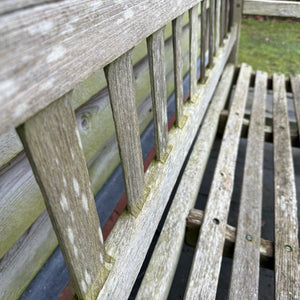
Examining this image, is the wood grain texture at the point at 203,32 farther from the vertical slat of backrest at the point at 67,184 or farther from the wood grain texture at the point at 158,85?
the vertical slat of backrest at the point at 67,184

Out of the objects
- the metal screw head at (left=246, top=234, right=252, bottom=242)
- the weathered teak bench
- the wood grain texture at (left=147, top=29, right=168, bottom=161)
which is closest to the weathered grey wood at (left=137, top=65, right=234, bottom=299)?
the weathered teak bench

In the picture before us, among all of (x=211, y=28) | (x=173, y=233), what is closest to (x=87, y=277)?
(x=173, y=233)

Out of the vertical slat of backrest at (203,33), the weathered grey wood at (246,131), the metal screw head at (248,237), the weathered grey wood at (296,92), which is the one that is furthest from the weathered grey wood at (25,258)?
the weathered grey wood at (296,92)

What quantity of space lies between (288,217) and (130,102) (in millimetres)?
1103

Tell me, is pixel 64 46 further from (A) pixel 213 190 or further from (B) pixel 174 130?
(A) pixel 213 190

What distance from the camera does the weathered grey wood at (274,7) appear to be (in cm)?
252

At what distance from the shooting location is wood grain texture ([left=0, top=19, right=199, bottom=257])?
0.87 m

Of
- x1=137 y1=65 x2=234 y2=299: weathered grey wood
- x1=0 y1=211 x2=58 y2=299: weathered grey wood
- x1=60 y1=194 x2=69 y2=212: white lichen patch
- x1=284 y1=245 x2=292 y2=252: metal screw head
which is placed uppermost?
x1=60 y1=194 x2=69 y2=212: white lichen patch

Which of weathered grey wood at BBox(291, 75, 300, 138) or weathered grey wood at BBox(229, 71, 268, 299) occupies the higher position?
weathered grey wood at BBox(229, 71, 268, 299)

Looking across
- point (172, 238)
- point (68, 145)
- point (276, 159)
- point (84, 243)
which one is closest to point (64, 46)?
point (68, 145)

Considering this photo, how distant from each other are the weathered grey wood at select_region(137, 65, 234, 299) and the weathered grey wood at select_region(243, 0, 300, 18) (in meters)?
1.52

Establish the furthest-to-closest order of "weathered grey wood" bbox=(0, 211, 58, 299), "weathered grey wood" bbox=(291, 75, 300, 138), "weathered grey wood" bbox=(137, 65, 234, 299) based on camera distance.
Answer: "weathered grey wood" bbox=(291, 75, 300, 138) < "weathered grey wood" bbox=(137, 65, 234, 299) < "weathered grey wood" bbox=(0, 211, 58, 299)

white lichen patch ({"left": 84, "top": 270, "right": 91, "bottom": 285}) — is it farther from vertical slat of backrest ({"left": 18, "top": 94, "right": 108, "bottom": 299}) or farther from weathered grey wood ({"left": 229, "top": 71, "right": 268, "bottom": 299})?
weathered grey wood ({"left": 229, "top": 71, "right": 268, "bottom": 299})

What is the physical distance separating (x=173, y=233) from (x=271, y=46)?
5614 mm
